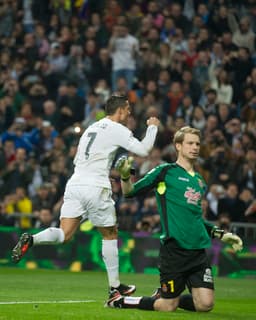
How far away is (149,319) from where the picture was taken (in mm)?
9766

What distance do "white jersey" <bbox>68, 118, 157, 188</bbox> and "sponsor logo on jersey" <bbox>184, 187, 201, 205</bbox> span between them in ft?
3.30

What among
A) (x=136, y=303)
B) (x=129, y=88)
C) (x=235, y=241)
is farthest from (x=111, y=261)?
(x=129, y=88)

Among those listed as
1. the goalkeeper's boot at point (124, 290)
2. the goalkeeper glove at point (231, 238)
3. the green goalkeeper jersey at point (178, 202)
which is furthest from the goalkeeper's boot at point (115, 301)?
the goalkeeper glove at point (231, 238)

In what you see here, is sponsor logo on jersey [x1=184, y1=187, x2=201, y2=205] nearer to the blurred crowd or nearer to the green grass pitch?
the green grass pitch

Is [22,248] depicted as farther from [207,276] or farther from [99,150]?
[207,276]

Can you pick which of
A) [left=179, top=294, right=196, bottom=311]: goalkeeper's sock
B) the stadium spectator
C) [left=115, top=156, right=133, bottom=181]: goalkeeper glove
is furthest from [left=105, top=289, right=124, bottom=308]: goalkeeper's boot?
the stadium spectator

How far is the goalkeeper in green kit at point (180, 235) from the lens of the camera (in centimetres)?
→ 1080

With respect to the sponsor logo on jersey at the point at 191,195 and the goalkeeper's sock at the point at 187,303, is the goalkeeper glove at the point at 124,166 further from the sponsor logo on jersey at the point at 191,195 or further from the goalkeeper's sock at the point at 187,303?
the goalkeeper's sock at the point at 187,303

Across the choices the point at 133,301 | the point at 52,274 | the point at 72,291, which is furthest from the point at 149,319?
the point at 52,274

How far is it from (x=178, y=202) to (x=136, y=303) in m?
1.09

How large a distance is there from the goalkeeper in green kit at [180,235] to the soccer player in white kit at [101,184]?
788mm

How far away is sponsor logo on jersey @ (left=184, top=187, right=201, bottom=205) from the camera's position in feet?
36.2

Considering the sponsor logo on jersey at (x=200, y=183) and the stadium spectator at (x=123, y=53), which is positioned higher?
the stadium spectator at (x=123, y=53)

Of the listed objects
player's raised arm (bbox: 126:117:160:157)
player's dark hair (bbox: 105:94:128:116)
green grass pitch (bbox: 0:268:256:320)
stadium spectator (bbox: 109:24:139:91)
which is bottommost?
green grass pitch (bbox: 0:268:256:320)
